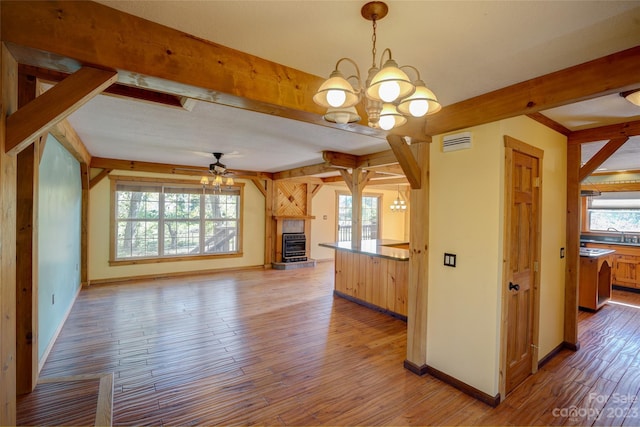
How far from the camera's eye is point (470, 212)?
2588 millimetres

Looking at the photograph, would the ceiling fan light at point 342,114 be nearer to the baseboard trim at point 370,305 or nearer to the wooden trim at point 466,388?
the wooden trim at point 466,388

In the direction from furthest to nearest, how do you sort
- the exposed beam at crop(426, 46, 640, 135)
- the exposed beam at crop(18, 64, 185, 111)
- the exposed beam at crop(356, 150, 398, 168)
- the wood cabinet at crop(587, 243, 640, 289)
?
the wood cabinet at crop(587, 243, 640, 289), the exposed beam at crop(356, 150, 398, 168), the exposed beam at crop(18, 64, 185, 111), the exposed beam at crop(426, 46, 640, 135)

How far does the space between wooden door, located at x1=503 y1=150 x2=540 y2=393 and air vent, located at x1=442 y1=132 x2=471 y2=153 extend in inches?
13.8

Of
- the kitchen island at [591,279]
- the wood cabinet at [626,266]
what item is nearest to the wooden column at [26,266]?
the kitchen island at [591,279]

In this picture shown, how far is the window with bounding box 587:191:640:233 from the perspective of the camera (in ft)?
21.7

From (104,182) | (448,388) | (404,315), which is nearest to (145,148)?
(104,182)

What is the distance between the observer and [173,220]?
22.7ft

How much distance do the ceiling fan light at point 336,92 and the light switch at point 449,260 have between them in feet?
6.11

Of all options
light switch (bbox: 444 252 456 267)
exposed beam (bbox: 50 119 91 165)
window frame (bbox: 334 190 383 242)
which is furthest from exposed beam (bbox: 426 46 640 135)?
window frame (bbox: 334 190 383 242)

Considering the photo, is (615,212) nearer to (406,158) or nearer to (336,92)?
(406,158)

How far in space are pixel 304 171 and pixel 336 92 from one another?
538 cm

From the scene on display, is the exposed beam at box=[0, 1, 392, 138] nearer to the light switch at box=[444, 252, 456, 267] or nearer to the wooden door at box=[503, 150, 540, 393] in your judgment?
the light switch at box=[444, 252, 456, 267]

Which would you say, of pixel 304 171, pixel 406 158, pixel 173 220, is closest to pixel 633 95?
pixel 406 158

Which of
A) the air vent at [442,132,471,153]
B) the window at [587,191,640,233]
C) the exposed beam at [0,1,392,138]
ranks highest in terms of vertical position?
the exposed beam at [0,1,392,138]
